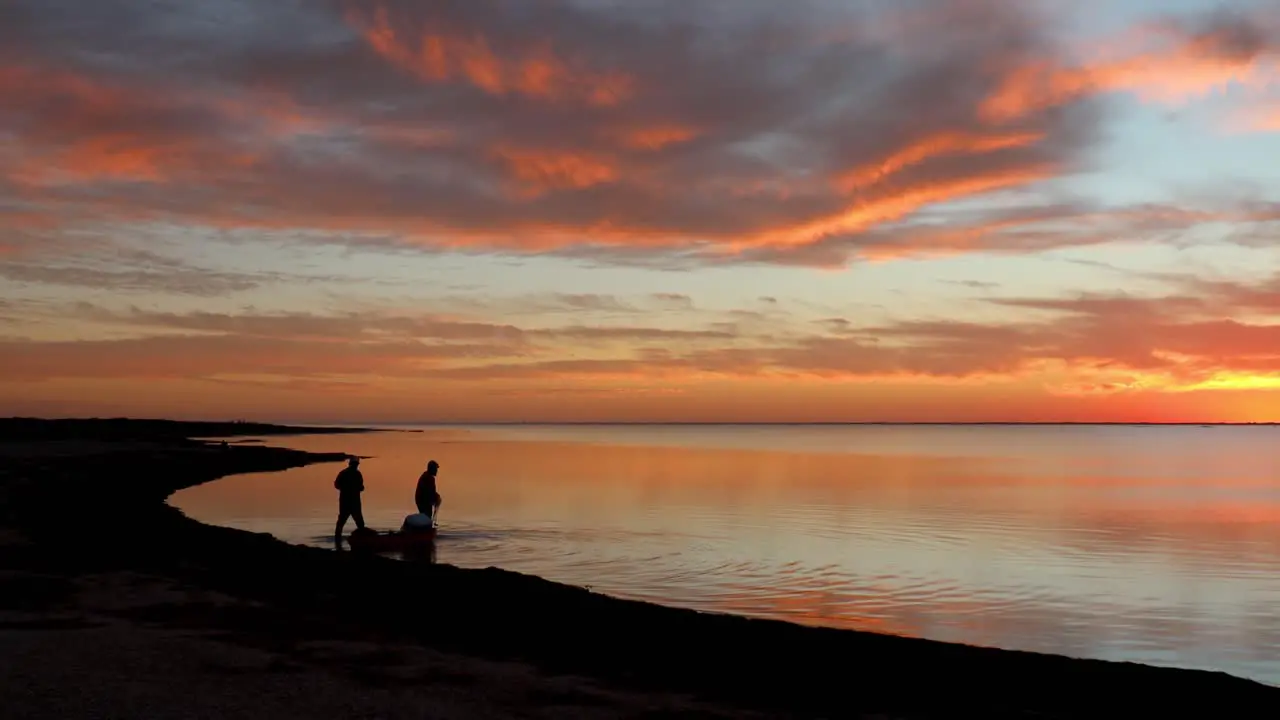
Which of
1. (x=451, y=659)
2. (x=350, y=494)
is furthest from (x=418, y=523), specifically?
(x=451, y=659)

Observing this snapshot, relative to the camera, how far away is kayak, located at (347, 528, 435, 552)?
1292 inches

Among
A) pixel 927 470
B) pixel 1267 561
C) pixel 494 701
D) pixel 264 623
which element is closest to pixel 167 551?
pixel 264 623

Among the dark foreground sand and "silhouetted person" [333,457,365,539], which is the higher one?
"silhouetted person" [333,457,365,539]

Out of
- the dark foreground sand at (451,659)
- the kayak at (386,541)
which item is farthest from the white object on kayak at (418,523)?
the dark foreground sand at (451,659)

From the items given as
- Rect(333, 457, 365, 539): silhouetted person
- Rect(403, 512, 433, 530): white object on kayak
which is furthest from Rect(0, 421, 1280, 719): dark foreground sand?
Rect(403, 512, 433, 530): white object on kayak

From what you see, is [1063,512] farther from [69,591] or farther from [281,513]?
[69,591]

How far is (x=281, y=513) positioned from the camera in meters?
49.1

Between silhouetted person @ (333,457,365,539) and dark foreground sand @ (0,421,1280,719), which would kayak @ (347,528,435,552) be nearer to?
silhouetted person @ (333,457,365,539)

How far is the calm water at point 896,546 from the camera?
86.9 feet

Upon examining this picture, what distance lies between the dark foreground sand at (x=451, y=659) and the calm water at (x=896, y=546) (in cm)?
724

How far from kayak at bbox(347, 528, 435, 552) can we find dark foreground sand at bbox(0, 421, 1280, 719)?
7828 mm

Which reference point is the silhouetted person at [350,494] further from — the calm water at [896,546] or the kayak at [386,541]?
the calm water at [896,546]

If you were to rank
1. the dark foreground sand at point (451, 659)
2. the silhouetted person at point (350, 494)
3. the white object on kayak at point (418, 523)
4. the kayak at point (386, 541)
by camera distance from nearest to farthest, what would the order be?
the dark foreground sand at point (451, 659), the kayak at point (386, 541), the silhouetted person at point (350, 494), the white object on kayak at point (418, 523)

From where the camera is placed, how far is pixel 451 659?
15.5m
